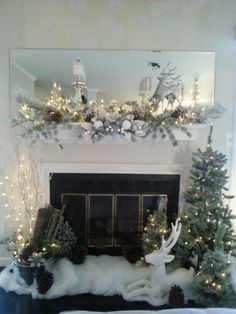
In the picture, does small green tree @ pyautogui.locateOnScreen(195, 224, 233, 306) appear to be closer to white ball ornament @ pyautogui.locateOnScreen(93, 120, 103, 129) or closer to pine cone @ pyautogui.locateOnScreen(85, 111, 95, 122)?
white ball ornament @ pyautogui.locateOnScreen(93, 120, 103, 129)

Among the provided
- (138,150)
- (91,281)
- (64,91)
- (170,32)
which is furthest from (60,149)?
(170,32)

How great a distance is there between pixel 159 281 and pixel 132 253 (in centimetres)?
44

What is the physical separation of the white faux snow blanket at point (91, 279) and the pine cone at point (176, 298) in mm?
108

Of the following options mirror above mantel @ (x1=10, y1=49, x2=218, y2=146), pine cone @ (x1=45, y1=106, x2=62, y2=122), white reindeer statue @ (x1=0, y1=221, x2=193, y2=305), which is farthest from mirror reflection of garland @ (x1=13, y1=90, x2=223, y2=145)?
white reindeer statue @ (x1=0, y1=221, x2=193, y2=305)

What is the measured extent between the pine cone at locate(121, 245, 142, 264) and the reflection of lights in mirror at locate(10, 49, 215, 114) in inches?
54.9

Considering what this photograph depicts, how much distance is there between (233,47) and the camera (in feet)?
9.11

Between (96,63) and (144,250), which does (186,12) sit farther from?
(144,250)

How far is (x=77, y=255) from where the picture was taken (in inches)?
110

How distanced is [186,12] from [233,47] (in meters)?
0.55

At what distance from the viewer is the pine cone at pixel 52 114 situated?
2.55m

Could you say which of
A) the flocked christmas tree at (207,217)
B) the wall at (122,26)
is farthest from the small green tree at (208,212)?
the wall at (122,26)

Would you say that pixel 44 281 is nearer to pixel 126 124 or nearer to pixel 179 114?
pixel 126 124

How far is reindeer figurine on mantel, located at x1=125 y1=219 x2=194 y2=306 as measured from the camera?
2455 mm

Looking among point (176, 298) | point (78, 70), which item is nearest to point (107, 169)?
point (78, 70)
